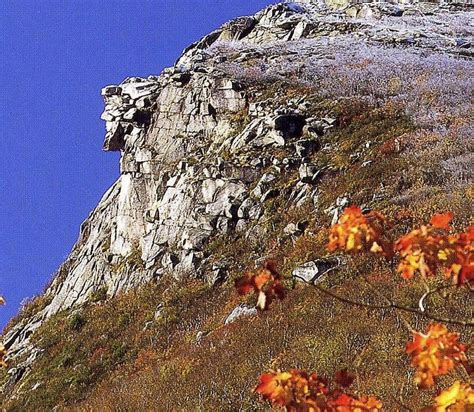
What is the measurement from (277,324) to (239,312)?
169 cm

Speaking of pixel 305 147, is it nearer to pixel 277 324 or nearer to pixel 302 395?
pixel 277 324

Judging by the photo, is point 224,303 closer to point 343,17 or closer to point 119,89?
point 119,89

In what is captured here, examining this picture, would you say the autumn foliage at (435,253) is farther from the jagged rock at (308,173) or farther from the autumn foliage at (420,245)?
the jagged rock at (308,173)

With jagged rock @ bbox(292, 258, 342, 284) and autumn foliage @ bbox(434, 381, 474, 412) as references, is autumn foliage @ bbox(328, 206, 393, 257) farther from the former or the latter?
jagged rock @ bbox(292, 258, 342, 284)

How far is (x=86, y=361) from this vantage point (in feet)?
48.6

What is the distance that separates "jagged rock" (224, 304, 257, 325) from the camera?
40.9 feet

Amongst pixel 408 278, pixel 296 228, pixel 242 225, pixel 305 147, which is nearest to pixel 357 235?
pixel 408 278

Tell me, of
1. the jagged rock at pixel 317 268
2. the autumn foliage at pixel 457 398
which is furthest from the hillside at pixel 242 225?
the autumn foliage at pixel 457 398

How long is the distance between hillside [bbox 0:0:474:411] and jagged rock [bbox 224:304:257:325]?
0.06 m

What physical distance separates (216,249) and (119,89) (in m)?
13.7

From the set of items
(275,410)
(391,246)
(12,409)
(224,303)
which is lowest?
(12,409)

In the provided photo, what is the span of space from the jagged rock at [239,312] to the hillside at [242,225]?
6cm

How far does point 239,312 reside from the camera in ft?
41.8

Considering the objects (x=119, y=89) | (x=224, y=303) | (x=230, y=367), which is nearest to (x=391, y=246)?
(x=230, y=367)
